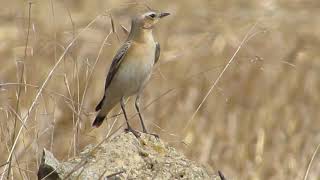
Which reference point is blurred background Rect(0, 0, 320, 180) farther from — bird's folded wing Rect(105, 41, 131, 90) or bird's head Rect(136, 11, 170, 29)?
bird's head Rect(136, 11, 170, 29)

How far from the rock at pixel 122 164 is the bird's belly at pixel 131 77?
49.0 inches

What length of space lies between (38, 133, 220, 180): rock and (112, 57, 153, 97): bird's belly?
4.08 feet

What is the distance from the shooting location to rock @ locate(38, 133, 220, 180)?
4023 millimetres

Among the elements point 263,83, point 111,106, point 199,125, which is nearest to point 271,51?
point 263,83

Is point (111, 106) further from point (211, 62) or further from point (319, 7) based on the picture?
point (319, 7)

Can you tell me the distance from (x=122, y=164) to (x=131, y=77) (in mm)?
1468

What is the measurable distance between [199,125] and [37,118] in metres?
2.18

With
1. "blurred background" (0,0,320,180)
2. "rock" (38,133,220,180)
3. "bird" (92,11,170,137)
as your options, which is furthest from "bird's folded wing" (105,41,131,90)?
"rock" (38,133,220,180)

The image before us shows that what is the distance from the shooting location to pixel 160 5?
8.96 m

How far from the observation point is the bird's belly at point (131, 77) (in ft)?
18.1

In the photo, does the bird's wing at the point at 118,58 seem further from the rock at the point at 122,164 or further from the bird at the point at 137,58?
the rock at the point at 122,164

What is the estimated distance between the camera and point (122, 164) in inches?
162

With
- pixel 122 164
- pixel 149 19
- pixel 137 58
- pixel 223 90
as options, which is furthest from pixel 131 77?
pixel 223 90

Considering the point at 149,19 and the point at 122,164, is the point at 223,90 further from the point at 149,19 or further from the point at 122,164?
the point at 122,164
